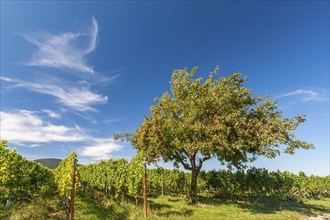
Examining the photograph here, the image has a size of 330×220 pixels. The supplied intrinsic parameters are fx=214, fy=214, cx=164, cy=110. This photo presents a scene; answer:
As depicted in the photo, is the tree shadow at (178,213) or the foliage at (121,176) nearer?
the tree shadow at (178,213)

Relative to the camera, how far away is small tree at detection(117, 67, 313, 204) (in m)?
18.5

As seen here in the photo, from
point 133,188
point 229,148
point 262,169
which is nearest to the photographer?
point 133,188

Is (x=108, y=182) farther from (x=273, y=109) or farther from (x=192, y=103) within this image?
(x=273, y=109)

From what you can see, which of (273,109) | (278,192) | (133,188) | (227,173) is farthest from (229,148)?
(278,192)

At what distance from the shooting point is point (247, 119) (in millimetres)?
20094

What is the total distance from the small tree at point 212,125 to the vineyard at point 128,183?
14.7 feet

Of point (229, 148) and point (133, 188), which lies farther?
point (229, 148)

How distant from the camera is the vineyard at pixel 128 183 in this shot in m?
16.5

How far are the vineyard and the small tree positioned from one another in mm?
4492

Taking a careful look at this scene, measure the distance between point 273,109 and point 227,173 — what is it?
14.8 metres

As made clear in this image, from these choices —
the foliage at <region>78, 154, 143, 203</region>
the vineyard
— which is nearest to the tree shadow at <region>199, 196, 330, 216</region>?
the vineyard

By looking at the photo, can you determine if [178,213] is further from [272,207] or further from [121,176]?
[272,207]

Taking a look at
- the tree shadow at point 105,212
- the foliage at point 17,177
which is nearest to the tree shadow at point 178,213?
the tree shadow at point 105,212

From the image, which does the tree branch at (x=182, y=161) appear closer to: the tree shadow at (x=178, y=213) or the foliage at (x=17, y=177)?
the tree shadow at (x=178, y=213)
